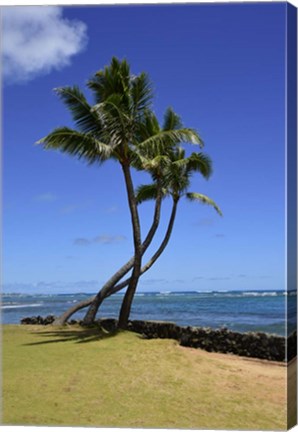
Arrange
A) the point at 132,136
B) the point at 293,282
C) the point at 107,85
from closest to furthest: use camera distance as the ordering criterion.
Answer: the point at 293,282, the point at 107,85, the point at 132,136

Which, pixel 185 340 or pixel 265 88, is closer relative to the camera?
pixel 265 88

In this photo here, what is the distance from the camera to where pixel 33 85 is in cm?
618

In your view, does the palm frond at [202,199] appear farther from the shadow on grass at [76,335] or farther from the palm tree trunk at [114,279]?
the shadow on grass at [76,335]

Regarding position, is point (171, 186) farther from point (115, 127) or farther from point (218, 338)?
point (218, 338)

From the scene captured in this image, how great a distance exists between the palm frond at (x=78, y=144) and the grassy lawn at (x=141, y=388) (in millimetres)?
2140

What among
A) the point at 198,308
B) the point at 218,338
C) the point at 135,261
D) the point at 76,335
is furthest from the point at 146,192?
the point at 218,338

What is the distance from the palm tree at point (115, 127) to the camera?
634 centimetres

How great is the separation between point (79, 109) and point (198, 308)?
102 inches

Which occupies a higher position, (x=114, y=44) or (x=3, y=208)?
(x=114, y=44)

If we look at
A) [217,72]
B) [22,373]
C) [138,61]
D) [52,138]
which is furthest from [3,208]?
[217,72]

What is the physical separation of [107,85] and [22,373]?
10.4 feet

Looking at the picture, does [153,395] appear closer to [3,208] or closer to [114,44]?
[3,208]

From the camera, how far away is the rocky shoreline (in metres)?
5.31

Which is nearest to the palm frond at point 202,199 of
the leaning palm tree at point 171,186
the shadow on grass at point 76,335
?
the leaning palm tree at point 171,186
